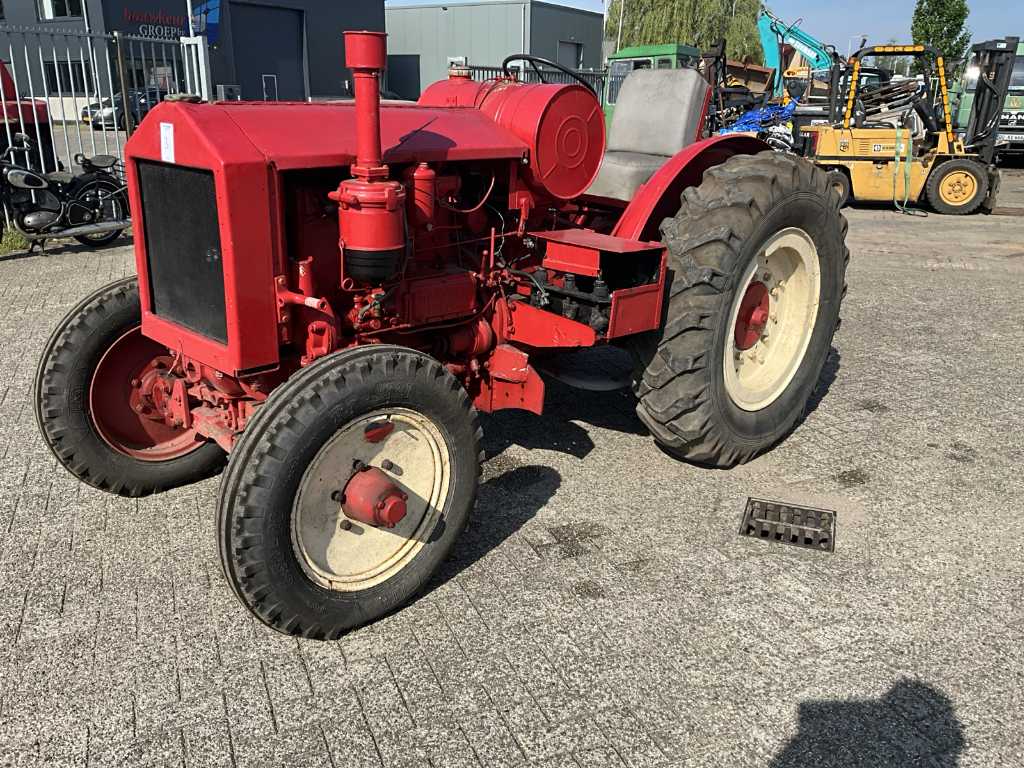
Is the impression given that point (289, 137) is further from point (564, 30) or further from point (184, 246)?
point (564, 30)

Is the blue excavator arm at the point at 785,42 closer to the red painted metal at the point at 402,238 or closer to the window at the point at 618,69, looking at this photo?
the window at the point at 618,69

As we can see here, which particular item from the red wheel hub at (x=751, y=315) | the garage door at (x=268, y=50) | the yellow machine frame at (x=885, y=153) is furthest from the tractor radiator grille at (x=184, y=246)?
the garage door at (x=268, y=50)

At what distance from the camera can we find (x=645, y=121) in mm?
4559

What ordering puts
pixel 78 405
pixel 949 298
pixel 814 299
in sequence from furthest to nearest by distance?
pixel 949 298
pixel 814 299
pixel 78 405

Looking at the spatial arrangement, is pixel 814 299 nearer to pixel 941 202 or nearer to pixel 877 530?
pixel 877 530

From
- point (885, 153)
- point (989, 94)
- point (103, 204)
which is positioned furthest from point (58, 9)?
point (989, 94)

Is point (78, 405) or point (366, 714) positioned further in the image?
point (78, 405)

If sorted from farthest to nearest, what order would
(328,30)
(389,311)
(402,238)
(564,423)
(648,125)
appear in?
1. (328,30)
2. (648,125)
3. (564,423)
4. (389,311)
5. (402,238)

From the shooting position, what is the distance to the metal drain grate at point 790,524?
322 cm

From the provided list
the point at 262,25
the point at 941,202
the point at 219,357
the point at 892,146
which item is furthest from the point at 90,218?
the point at 262,25

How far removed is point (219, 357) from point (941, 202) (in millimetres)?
12032

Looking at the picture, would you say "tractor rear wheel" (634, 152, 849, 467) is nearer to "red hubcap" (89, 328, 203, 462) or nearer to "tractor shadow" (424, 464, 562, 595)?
"tractor shadow" (424, 464, 562, 595)

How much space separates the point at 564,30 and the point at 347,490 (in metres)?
33.5

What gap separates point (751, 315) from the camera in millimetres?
3803
